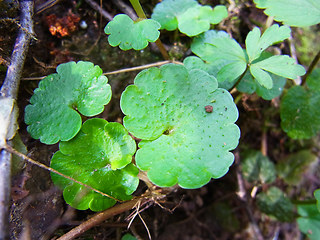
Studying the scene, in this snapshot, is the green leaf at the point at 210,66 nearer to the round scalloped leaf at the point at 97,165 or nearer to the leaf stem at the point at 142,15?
the leaf stem at the point at 142,15

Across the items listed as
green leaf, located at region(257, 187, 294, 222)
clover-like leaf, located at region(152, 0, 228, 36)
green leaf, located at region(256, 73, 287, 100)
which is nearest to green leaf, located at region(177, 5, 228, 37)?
clover-like leaf, located at region(152, 0, 228, 36)

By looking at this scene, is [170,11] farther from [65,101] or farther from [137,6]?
[65,101]

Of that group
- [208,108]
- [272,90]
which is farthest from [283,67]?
[208,108]

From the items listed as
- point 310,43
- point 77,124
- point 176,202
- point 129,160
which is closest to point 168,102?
point 129,160

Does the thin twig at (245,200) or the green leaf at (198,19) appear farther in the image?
the thin twig at (245,200)

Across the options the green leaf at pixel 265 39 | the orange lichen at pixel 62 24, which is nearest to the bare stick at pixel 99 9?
the orange lichen at pixel 62 24

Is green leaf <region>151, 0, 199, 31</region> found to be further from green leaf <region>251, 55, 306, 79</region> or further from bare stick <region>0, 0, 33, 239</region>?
bare stick <region>0, 0, 33, 239</region>
